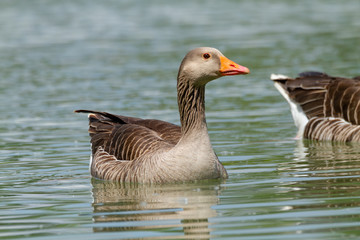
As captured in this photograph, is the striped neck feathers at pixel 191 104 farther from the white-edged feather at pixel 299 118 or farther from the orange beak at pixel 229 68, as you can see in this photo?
the white-edged feather at pixel 299 118

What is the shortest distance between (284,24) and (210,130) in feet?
72.5

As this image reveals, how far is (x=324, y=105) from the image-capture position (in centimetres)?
1630

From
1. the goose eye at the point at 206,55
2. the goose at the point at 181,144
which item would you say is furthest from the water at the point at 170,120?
the goose eye at the point at 206,55

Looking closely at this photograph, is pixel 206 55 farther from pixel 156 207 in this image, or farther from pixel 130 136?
pixel 156 207

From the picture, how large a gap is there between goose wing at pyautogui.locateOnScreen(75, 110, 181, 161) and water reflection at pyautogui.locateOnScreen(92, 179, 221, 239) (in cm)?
53

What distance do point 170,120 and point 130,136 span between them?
5.68 meters

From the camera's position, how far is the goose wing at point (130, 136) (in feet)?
37.8

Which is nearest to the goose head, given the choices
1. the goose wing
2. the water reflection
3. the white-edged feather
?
the goose wing

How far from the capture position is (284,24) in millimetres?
37594

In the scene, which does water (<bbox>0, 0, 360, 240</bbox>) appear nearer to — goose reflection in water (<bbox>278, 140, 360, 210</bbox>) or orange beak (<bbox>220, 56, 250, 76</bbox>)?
goose reflection in water (<bbox>278, 140, 360, 210</bbox>)

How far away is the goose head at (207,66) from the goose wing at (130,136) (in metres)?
1.10

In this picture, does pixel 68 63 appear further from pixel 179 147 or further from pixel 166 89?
pixel 179 147

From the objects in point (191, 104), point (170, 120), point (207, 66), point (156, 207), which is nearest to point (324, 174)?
point (191, 104)

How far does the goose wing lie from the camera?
11508 millimetres
